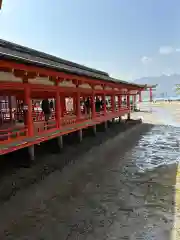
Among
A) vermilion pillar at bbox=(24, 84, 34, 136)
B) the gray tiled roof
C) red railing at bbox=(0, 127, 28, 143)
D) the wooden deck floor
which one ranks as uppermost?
the gray tiled roof

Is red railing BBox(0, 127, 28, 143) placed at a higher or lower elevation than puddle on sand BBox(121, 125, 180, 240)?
higher

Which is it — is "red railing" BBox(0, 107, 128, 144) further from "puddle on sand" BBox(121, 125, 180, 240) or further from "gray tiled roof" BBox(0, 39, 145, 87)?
"puddle on sand" BBox(121, 125, 180, 240)

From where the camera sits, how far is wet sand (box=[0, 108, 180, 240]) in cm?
578

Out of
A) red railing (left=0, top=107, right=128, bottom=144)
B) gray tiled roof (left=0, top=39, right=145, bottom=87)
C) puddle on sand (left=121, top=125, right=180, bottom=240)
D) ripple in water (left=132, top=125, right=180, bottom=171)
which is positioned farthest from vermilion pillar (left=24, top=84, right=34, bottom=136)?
ripple in water (left=132, top=125, right=180, bottom=171)

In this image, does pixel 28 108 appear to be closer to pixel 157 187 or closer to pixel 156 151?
pixel 157 187

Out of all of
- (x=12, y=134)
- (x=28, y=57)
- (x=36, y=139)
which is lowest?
(x=36, y=139)

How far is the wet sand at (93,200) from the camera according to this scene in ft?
19.0

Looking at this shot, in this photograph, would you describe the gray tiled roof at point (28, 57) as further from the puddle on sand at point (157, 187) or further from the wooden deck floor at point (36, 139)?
the puddle on sand at point (157, 187)

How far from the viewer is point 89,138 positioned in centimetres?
1631

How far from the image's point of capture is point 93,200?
295 inches

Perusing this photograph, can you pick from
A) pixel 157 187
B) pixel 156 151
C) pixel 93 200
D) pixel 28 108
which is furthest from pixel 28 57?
pixel 156 151

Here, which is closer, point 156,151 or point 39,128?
point 39,128

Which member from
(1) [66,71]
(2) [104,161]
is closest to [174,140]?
(2) [104,161]

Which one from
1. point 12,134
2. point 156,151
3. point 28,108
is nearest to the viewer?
point 12,134
